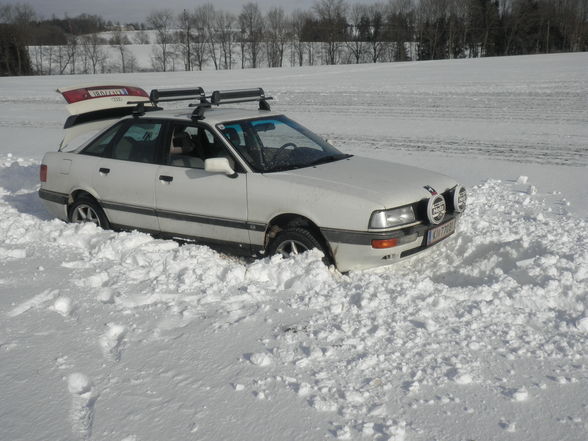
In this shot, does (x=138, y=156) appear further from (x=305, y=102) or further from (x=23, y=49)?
(x=23, y=49)

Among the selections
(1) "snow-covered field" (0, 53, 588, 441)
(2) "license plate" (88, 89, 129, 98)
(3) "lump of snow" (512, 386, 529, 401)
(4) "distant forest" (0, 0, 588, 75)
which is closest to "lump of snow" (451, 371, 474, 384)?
(1) "snow-covered field" (0, 53, 588, 441)

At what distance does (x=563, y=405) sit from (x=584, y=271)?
2.01m

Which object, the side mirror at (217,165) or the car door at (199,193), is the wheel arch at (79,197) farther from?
the side mirror at (217,165)

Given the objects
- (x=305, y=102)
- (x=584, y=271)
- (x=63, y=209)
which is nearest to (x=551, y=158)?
(x=584, y=271)

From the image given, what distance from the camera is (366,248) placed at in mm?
5055

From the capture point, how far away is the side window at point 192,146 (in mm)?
5949

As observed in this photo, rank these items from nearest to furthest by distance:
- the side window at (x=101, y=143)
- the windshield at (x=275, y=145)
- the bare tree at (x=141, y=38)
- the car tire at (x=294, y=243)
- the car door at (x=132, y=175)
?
the car tire at (x=294, y=243) < the windshield at (x=275, y=145) < the car door at (x=132, y=175) < the side window at (x=101, y=143) < the bare tree at (x=141, y=38)

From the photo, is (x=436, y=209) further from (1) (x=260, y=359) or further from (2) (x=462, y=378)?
(1) (x=260, y=359)

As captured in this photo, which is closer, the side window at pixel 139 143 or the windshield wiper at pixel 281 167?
the windshield wiper at pixel 281 167

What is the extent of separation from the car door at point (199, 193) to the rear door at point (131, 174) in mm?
153

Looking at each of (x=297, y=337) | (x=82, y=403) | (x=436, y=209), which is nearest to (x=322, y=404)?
(x=297, y=337)

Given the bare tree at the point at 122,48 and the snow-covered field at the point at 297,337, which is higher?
the bare tree at the point at 122,48

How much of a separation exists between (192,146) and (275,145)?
2.74 ft

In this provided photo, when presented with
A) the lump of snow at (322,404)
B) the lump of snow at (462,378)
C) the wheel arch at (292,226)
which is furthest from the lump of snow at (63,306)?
the lump of snow at (462,378)
